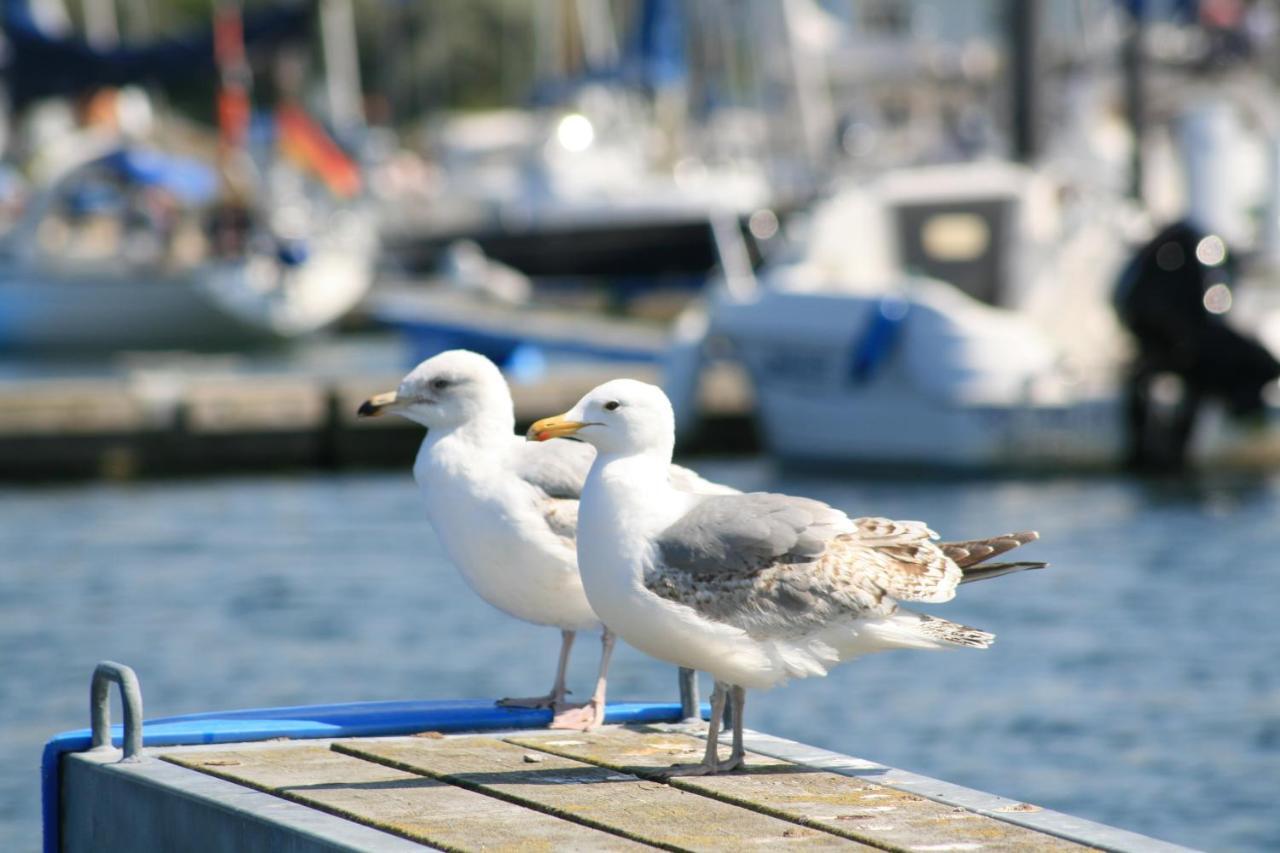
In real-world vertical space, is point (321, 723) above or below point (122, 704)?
below

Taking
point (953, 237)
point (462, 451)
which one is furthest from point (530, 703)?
point (953, 237)

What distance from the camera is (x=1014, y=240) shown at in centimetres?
2391

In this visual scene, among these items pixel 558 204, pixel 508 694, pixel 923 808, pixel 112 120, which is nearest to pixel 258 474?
pixel 508 694

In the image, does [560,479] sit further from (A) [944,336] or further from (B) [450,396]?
(A) [944,336]

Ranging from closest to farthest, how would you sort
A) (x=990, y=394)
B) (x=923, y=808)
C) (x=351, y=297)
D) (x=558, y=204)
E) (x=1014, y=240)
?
1. (x=923, y=808)
2. (x=990, y=394)
3. (x=1014, y=240)
4. (x=351, y=297)
5. (x=558, y=204)

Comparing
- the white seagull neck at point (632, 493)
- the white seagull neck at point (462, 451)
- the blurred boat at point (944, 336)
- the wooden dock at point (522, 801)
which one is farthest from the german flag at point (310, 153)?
the white seagull neck at point (632, 493)

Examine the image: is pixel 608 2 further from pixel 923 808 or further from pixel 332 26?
pixel 923 808

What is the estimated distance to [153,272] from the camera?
126 ft

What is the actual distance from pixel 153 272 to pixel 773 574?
109 ft

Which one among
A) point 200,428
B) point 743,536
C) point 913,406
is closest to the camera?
point 743,536

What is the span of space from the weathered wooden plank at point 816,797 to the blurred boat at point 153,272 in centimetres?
3140

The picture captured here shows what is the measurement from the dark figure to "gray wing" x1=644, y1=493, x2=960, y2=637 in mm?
15365

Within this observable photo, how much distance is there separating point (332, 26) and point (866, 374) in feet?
138

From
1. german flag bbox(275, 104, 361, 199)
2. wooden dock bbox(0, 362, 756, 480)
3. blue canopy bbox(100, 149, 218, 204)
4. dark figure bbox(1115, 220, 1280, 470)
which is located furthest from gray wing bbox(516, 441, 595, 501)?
german flag bbox(275, 104, 361, 199)
